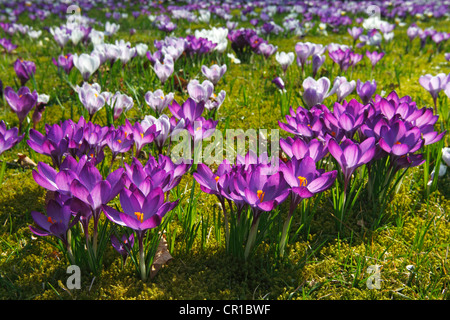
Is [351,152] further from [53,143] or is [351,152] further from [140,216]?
[53,143]

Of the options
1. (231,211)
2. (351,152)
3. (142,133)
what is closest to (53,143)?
(142,133)

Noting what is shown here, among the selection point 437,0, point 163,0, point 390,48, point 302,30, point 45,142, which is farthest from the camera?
point 437,0

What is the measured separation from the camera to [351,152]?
191 centimetres

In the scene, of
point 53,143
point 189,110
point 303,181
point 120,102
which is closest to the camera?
point 303,181

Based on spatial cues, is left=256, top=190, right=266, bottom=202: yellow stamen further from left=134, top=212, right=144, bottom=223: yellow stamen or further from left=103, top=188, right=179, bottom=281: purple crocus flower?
left=134, top=212, right=144, bottom=223: yellow stamen

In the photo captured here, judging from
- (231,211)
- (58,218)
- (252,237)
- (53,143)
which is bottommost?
(252,237)

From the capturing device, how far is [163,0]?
45.1 feet

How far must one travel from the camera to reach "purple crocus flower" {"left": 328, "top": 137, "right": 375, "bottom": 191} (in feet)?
6.20

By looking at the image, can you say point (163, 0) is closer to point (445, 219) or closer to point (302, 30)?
point (302, 30)

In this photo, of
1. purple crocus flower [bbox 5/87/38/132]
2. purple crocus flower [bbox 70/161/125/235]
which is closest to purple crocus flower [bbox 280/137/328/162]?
purple crocus flower [bbox 70/161/125/235]

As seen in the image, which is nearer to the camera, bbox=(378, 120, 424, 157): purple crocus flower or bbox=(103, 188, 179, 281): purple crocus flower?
bbox=(103, 188, 179, 281): purple crocus flower

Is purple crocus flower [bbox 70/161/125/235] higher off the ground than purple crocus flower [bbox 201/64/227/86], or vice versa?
purple crocus flower [bbox 70/161/125/235]

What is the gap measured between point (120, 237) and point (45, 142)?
64cm
